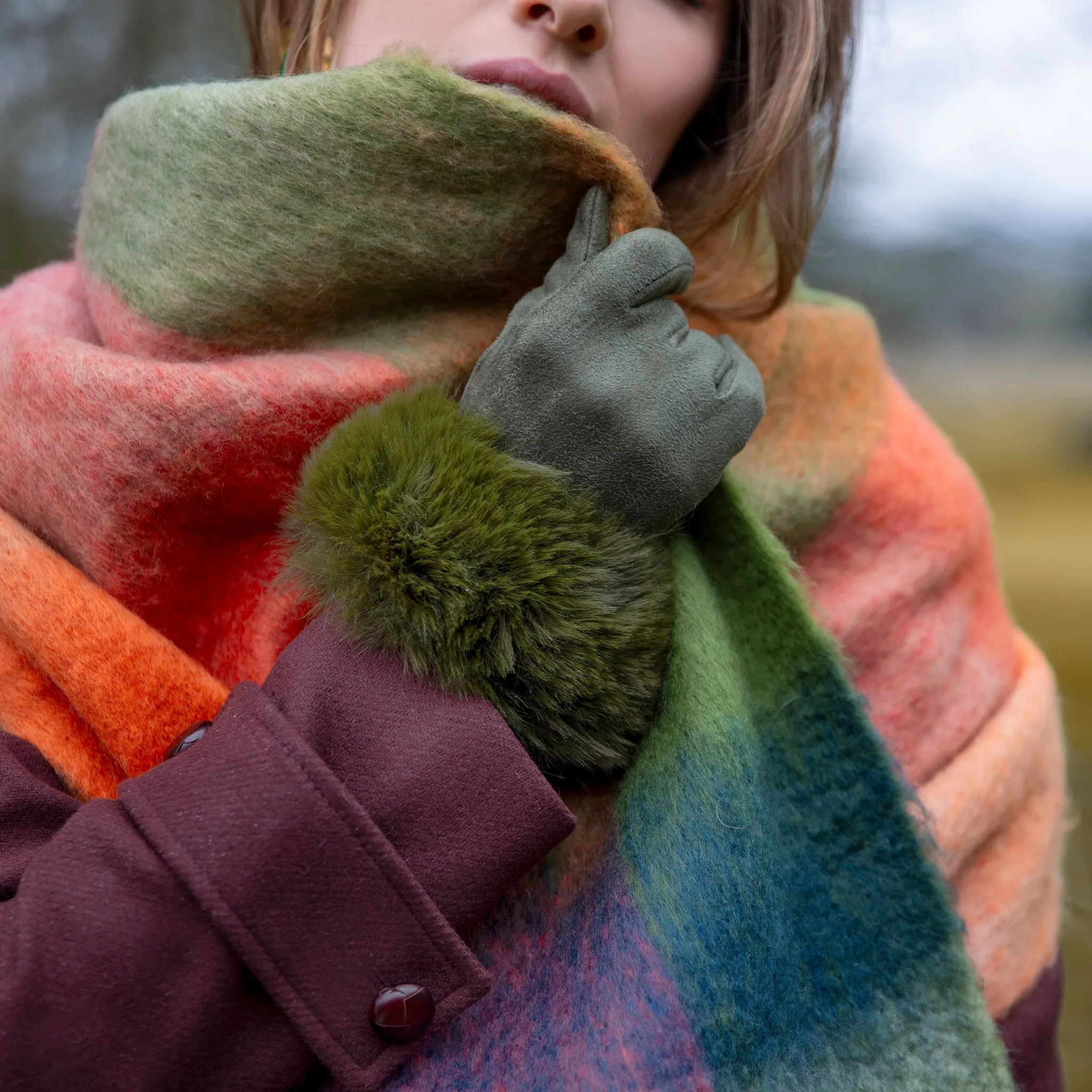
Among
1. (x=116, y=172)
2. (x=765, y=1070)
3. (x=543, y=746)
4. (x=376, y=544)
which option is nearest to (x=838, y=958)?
(x=765, y=1070)

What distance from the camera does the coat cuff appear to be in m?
0.58

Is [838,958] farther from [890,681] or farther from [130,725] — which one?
[130,725]

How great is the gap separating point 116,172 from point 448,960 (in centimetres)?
76

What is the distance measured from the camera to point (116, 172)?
0.85m

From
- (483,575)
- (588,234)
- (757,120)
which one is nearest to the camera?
(483,575)

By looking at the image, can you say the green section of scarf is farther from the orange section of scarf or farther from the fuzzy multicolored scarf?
the orange section of scarf

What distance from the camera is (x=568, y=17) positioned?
32.0 inches

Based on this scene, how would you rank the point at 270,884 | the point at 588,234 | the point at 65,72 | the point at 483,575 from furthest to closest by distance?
the point at 65,72 < the point at 588,234 < the point at 483,575 < the point at 270,884

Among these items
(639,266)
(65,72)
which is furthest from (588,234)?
(65,72)

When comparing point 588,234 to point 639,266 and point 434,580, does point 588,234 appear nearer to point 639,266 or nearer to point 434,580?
point 639,266

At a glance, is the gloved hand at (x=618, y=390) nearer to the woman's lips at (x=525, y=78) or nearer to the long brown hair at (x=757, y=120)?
the woman's lips at (x=525, y=78)

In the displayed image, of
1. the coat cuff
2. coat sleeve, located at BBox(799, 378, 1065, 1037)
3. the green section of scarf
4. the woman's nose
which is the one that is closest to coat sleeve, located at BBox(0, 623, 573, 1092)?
the coat cuff

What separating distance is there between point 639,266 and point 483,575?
0.29 m

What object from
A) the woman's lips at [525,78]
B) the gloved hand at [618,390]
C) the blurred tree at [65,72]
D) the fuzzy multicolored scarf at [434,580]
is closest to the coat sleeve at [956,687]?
the fuzzy multicolored scarf at [434,580]
